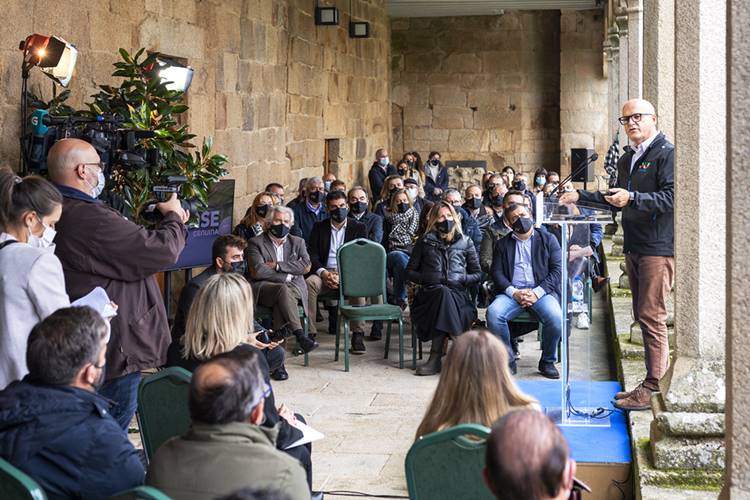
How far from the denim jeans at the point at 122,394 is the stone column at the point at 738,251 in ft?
7.67

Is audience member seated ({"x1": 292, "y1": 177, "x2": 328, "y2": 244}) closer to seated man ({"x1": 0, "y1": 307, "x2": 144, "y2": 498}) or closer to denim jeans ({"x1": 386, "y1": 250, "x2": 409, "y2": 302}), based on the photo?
denim jeans ({"x1": 386, "y1": 250, "x2": 409, "y2": 302})

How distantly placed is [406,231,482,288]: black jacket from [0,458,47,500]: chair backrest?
5004 millimetres

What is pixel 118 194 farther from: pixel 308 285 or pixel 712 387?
pixel 712 387

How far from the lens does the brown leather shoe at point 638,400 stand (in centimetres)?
502

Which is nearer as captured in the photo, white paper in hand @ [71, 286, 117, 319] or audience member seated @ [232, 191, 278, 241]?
white paper in hand @ [71, 286, 117, 319]

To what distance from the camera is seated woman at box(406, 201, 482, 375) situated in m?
7.31

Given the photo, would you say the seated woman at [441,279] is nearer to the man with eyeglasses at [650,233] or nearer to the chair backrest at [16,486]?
the man with eyeglasses at [650,233]

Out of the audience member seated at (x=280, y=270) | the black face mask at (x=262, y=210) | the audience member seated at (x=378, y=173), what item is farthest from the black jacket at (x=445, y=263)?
the audience member seated at (x=378, y=173)

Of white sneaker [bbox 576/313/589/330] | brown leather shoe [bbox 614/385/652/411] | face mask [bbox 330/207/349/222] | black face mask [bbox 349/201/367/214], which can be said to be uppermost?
black face mask [bbox 349/201/367/214]

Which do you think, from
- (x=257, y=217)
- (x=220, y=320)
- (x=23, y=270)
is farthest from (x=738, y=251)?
(x=257, y=217)

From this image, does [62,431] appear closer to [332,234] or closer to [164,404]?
[164,404]

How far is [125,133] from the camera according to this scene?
5.59 m

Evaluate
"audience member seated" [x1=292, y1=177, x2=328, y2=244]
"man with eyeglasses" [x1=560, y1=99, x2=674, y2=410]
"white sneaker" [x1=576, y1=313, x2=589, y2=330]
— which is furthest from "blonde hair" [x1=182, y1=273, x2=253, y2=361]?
"audience member seated" [x1=292, y1=177, x2=328, y2=244]

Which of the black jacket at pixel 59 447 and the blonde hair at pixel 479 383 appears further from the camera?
the blonde hair at pixel 479 383
